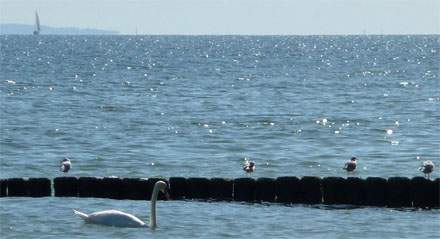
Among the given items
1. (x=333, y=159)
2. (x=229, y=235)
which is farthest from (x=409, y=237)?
(x=333, y=159)

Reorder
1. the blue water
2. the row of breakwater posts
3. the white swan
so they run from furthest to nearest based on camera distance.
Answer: the row of breakwater posts
the blue water
the white swan

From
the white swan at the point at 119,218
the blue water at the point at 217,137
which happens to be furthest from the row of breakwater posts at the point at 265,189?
the white swan at the point at 119,218

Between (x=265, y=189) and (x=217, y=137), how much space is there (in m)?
18.2

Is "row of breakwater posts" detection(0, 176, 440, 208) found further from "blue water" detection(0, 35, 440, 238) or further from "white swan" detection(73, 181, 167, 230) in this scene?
"white swan" detection(73, 181, 167, 230)

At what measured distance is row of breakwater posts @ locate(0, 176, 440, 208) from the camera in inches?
1029

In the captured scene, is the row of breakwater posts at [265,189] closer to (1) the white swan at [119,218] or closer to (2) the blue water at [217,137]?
(2) the blue water at [217,137]

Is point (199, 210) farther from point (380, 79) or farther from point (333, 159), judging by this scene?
point (380, 79)

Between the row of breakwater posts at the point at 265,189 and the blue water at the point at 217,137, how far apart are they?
1.14 ft

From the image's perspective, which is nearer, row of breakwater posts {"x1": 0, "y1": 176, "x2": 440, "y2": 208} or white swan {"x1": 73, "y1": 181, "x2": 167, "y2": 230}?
white swan {"x1": 73, "y1": 181, "x2": 167, "y2": 230}

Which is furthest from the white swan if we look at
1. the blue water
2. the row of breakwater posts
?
the row of breakwater posts

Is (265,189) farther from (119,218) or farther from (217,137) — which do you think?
(217,137)

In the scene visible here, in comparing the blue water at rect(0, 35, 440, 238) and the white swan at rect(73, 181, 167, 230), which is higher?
the blue water at rect(0, 35, 440, 238)

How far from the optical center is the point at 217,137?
44.8m

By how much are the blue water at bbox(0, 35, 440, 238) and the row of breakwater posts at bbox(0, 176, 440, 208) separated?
0.35 m
